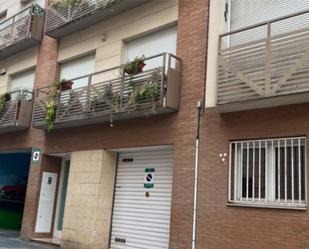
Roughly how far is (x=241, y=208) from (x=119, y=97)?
4.50 metres

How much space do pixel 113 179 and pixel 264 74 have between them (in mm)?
5961

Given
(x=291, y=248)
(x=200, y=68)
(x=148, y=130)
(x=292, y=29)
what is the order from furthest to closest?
(x=148, y=130), (x=200, y=68), (x=292, y=29), (x=291, y=248)

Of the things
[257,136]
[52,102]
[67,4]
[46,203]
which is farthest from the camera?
[46,203]

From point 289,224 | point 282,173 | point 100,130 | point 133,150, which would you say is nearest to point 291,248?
point 289,224

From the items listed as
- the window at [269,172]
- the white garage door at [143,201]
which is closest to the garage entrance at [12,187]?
the white garage door at [143,201]

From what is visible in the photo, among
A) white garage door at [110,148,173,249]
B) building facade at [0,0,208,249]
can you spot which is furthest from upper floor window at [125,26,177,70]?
white garage door at [110,148,173,249]

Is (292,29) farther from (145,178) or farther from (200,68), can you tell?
(145,178)

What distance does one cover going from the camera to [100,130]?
1332 centimetres

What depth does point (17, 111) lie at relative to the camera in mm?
15930

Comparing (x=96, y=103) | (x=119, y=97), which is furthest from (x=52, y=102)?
(x=119, y=97)

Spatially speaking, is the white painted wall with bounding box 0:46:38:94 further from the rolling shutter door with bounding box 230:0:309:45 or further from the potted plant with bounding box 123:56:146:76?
the rolling shutter door with bounding box 230:0:309:45

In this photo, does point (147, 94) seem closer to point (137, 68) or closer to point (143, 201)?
point (137, 68)

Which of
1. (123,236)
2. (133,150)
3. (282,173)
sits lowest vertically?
(123,236)

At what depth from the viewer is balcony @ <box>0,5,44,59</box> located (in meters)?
16.9
